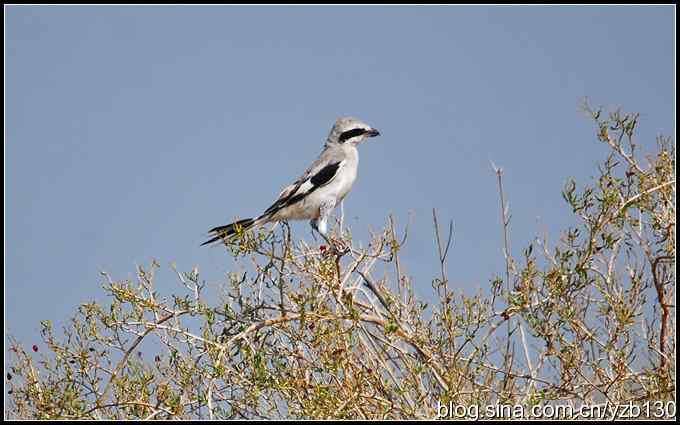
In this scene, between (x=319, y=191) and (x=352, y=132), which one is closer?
(x=319, y=191)

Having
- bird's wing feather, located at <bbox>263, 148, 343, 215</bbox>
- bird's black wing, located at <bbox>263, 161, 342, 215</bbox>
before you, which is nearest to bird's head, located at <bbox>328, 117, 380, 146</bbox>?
bird's wing feather, located at <bbox>263, 148, 343, 215</bbox>

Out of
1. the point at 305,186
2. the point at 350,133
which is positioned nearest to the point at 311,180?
the point at 305,186

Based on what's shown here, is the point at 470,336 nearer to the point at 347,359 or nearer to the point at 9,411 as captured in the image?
the point at 347,359

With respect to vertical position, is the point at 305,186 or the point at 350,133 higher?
the point at 350,133

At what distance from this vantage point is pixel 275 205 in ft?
23.6

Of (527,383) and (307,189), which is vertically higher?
(307,189)

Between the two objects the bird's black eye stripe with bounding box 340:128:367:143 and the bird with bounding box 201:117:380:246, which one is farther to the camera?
the bird's black eye stripe with bounding box 340:128:367:143

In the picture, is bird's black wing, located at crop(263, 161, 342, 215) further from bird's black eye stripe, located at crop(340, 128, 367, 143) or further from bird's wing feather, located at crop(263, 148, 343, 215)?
bird's black eye stripe, located at crop(340, 128, 367, 143)

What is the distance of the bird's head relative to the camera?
7.86 metres

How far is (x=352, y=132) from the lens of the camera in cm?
788

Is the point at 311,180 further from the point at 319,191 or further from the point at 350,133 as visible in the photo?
the point at 350,133

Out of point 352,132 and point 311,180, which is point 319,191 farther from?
point 352,132

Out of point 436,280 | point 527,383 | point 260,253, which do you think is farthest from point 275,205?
point 527,383

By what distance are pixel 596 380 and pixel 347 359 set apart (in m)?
1.23
